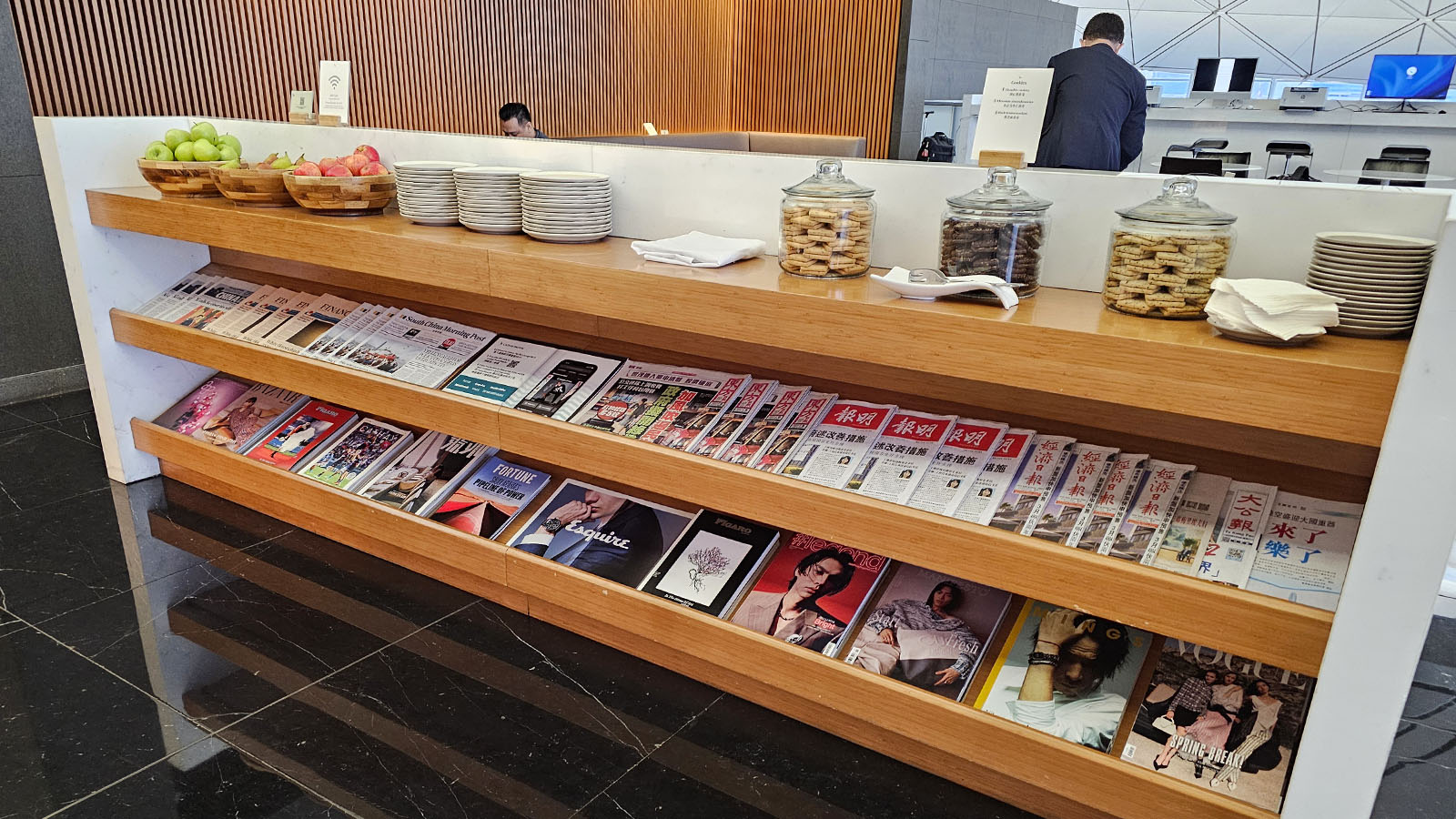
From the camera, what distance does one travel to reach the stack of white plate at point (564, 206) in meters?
2.43

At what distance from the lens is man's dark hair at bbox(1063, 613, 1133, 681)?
1.95m

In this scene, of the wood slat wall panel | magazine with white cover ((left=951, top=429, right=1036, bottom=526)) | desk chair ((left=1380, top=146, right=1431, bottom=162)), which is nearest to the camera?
magazine with white cover ((left=951, top=429, right=1036, bottom=526))

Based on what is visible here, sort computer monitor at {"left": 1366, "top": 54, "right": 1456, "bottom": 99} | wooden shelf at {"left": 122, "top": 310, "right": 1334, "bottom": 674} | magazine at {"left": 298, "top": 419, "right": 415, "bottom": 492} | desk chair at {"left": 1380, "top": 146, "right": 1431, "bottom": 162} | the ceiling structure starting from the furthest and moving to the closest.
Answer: the ceiling structure → computer monitor at {"left": 1366, "top": 54, "right": 1456, "bottom": 99} → desk chair at {"left": 1380, "top": 146, "right": 1431, "bottom": 162} → magazine at {"left": 298, "top": 419, "right": 415, "bottom": 492} → wooden shelf at {"left": 122, "top": 310, "right": 1334, "bottom": 674}

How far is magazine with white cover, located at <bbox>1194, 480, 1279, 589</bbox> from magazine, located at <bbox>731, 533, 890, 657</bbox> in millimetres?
805

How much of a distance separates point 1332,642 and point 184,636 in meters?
2.76

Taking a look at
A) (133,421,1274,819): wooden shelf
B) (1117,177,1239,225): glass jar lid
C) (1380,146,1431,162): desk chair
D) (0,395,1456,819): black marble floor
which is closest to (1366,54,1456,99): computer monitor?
(1380,146,1431,162): desk chair

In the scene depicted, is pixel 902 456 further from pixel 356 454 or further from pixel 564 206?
pixel 356 454

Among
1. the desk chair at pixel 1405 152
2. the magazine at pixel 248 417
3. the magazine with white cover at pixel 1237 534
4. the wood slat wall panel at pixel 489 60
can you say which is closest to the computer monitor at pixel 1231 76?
the desk chair at pixel 1405 152

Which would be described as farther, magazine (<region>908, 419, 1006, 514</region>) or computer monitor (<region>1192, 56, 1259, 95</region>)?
computer monitor (<region>1192, 56, 1259, 95</region>)

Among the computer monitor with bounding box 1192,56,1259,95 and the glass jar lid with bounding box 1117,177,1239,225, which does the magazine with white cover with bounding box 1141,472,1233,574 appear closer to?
the glass jar lid with bounding box 1117,177,1239,225

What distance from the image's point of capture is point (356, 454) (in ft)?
10.1

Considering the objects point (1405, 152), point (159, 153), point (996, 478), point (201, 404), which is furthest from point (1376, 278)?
point (1405, 152)

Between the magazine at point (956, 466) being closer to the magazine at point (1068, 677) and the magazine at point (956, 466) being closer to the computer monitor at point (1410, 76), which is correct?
the magazine at point (1068, 677)

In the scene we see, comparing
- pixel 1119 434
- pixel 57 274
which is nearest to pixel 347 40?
pixel 57 274
